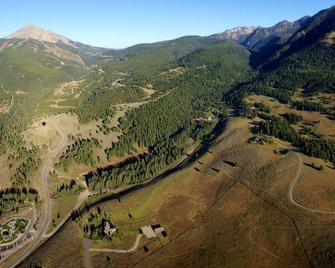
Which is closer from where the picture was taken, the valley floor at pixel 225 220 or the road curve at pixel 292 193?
the valley floor at pixel 225 220

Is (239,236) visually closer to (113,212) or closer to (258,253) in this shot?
(258,253)

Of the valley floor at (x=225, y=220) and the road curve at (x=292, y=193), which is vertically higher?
the road curve at (x=292, y=193)

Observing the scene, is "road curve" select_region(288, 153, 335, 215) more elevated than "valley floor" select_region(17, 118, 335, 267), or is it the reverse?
"road curve" select_region(288, 153, 335, 215)

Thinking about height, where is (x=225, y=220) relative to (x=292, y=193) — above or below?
below

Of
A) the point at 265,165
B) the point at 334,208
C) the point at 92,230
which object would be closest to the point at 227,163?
the point at 265,165

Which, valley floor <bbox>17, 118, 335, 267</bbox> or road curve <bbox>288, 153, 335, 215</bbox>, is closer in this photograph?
valley floor <bbox>17, 118, 335, 267</bbox>

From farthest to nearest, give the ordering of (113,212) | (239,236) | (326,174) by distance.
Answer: (326,174), (113,212), (239,236)

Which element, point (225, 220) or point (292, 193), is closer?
point (225, 220)

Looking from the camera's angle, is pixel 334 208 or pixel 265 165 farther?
pixel 265 165

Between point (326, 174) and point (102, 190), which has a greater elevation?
point (326, 174)

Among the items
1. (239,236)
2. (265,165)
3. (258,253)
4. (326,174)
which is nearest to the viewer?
(258,253)
